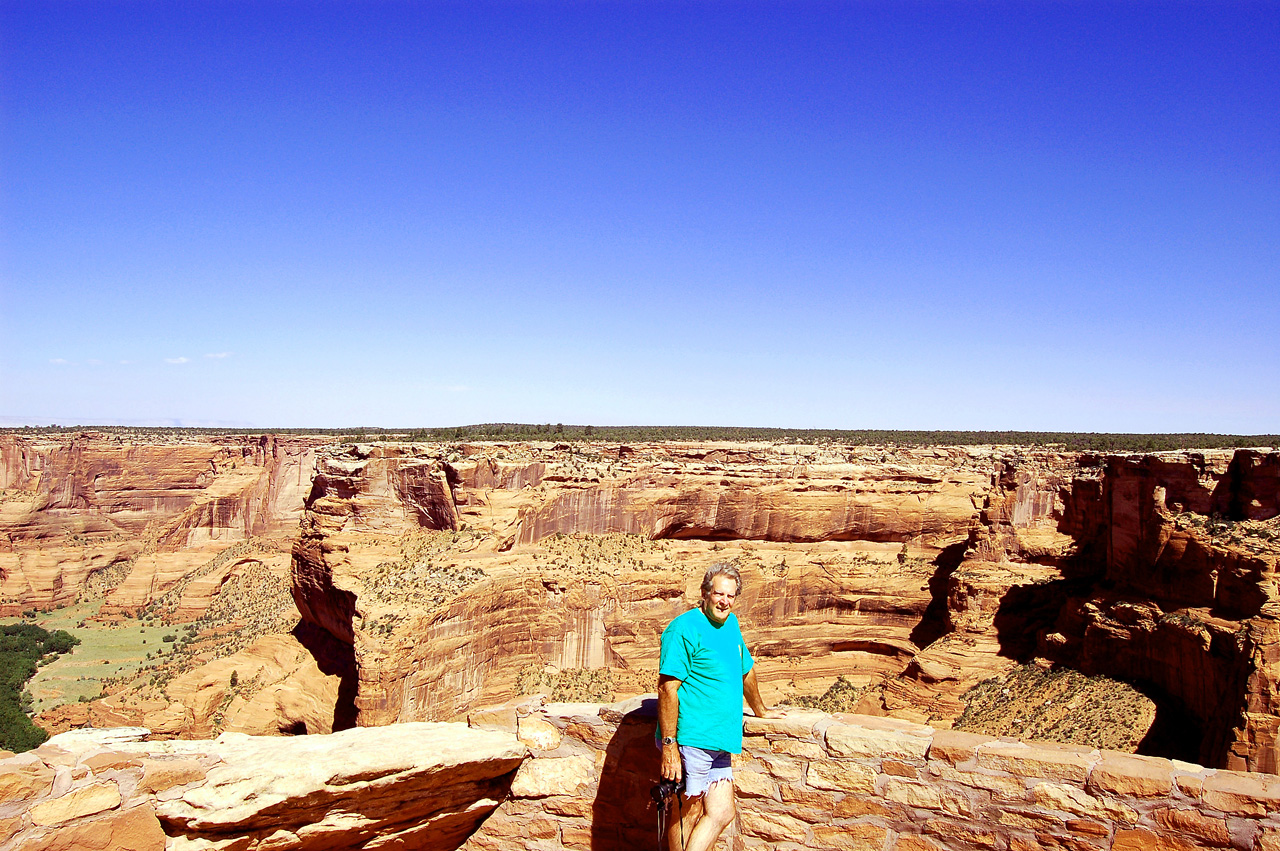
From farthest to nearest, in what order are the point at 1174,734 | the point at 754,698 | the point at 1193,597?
the point at 1193,597 < the point at 1174,734 < the point at 754,698

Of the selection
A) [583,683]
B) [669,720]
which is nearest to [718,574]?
[669,720]

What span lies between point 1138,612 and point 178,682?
3214cm

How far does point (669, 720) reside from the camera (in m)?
5.31

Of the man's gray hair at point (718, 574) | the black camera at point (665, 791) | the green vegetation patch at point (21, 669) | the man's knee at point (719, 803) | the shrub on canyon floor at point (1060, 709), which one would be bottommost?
the green vegetation patch at point (21, 669)

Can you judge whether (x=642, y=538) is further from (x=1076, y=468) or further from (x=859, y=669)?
(x=1076, y=468)

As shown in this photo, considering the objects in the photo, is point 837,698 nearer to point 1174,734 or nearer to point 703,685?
point 1174,734

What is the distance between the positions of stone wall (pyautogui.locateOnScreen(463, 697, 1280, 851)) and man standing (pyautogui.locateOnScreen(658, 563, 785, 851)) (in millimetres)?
624

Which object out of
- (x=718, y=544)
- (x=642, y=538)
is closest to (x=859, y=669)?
(x=718, y=544)

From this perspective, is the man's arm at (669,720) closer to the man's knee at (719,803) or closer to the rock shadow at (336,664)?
the man's knee at (719,803)

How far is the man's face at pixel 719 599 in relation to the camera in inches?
213

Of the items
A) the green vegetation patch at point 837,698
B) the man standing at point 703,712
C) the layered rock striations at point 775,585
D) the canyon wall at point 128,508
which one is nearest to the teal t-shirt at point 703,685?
the man standing at point 703,712

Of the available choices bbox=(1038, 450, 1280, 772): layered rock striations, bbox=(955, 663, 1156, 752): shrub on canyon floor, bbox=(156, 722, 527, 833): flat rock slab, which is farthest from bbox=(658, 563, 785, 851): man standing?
bbox=(955, 663, 1156, 752): shrub on canyon floor

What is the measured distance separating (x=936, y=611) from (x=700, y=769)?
31789mm

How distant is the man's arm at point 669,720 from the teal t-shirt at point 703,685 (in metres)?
0.05
